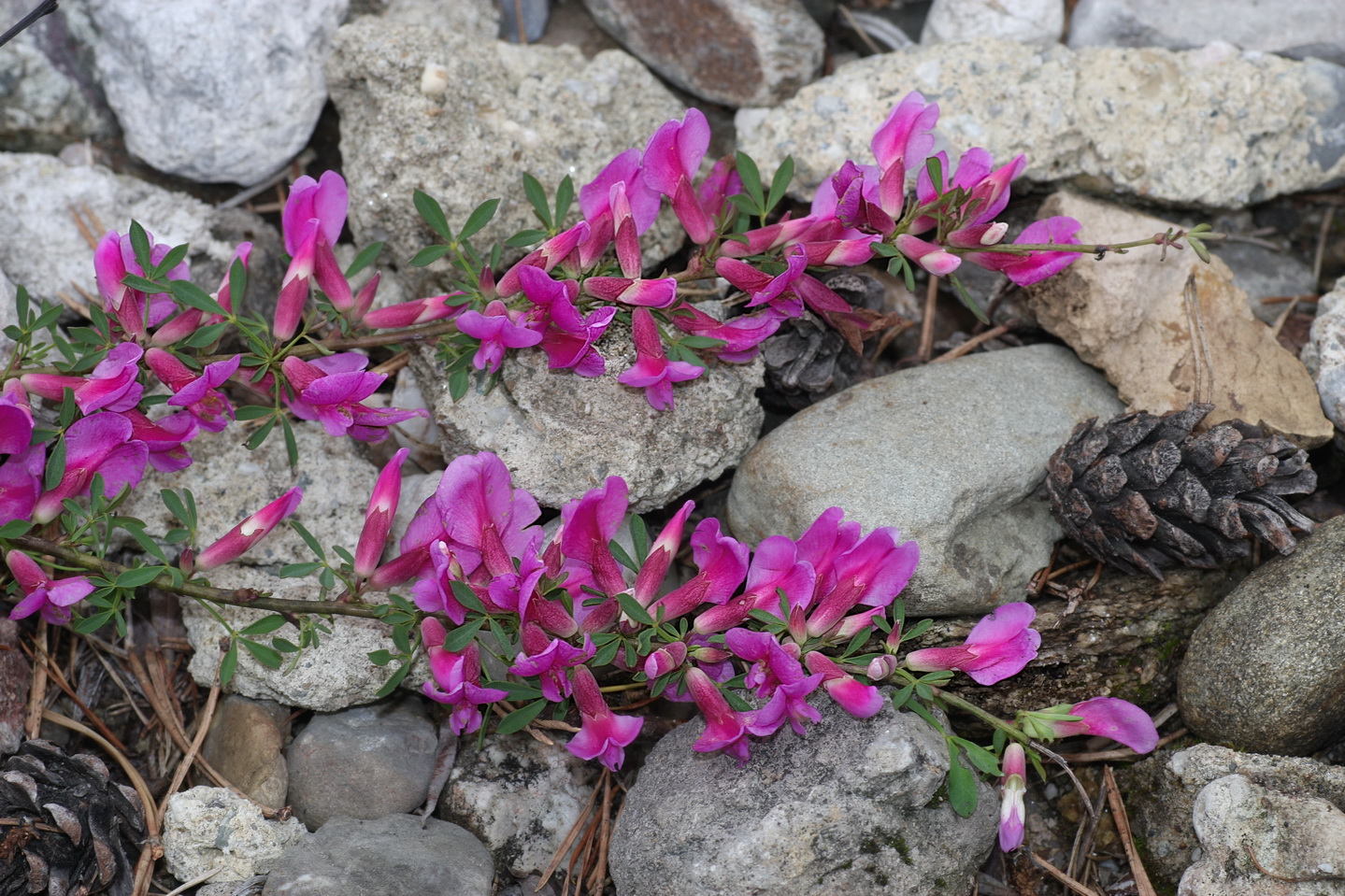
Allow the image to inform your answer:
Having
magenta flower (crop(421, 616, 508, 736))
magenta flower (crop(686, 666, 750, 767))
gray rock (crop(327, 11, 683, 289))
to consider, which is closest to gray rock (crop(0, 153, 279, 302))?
gray rock (crop(327, 11, 683, 289))

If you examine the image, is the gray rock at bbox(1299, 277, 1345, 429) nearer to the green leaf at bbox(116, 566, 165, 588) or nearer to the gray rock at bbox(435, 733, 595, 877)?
the gray rock at bbox(435, 733, 595, 877)

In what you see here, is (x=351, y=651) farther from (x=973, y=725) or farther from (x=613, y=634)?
(x=973, y=725)

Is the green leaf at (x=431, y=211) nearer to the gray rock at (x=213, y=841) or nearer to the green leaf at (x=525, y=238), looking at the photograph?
the green leaf at (x=525, y=238)

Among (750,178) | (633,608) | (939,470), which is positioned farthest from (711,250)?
(633,608)

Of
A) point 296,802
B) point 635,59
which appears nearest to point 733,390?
point 635,59

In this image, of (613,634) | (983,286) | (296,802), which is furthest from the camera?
(983,286)

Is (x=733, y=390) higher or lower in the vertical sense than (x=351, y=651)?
higher

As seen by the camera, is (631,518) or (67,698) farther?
(67,698)
